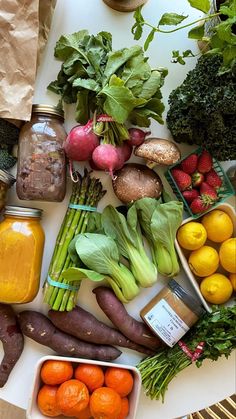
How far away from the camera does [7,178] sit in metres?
1.04

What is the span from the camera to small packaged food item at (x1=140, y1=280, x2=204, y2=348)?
3.51ft

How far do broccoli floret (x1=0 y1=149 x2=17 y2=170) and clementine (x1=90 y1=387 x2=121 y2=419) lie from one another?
594 mm

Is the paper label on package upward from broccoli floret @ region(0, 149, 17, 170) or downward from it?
downward

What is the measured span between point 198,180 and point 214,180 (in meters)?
0.04

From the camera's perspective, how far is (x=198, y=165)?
108 centimetres

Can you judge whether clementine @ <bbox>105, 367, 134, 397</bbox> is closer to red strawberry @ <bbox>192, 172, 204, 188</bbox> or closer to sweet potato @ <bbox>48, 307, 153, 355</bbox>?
sweet potato @ <bbox>48, 307, 153, 355</bbox>

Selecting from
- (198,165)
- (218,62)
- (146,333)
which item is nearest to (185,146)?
(198,165)

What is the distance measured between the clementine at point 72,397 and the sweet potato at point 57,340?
81 millimetres

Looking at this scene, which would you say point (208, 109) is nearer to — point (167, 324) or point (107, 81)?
point (107, 81)

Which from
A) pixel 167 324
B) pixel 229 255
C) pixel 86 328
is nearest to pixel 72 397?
pixel 86 328

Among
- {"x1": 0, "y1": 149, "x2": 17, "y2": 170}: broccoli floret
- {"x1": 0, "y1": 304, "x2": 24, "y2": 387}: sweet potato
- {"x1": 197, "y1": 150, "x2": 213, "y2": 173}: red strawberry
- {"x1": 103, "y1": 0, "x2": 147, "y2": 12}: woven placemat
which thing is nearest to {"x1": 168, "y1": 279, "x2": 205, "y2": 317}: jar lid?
{"x1": 197, "y1": 150, "x2": 213, "y2": 173}: red strawberry

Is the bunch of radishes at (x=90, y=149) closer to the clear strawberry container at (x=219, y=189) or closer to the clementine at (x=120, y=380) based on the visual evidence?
the clear strawberry container at (x=219, y=189)

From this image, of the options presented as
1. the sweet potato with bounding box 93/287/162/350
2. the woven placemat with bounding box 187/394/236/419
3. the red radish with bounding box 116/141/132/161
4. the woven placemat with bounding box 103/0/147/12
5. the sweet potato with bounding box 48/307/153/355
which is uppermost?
the woven placemat with bounding box 103/0/147/12

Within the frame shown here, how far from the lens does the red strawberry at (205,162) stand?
1.07 meters
